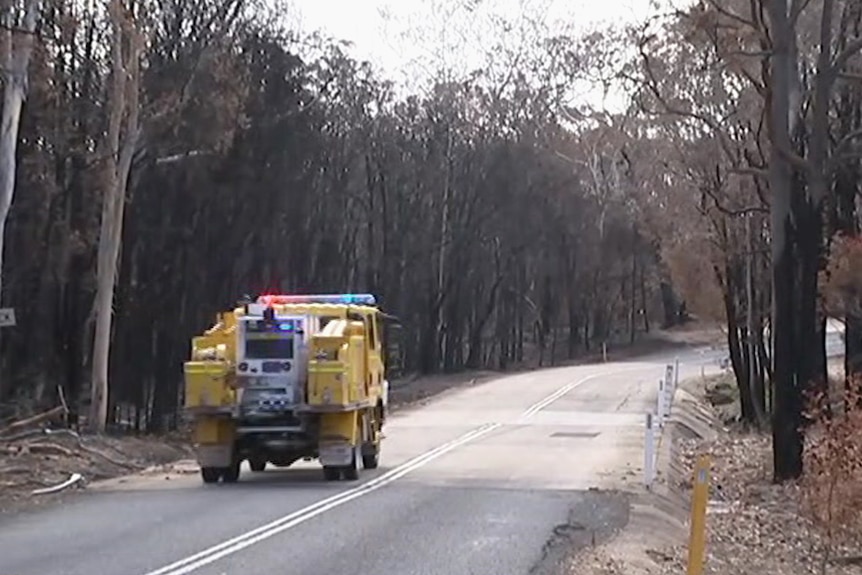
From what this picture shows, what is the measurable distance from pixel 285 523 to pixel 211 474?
274 inches

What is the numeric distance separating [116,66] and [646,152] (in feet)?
58.6

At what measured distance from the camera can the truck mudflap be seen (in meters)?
25.8

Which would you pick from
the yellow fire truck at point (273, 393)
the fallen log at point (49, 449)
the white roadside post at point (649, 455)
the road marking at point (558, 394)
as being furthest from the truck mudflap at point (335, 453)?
→ the road marking at point (558, 394)

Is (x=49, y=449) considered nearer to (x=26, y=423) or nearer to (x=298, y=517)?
(x=26, y=423)

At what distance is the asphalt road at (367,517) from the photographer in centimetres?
1617

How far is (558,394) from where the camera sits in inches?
2260

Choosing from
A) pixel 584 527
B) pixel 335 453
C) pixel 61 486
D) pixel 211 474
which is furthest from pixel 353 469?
pixel 584 527

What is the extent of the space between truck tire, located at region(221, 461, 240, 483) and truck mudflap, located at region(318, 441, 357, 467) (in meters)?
1.52

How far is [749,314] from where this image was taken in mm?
47250

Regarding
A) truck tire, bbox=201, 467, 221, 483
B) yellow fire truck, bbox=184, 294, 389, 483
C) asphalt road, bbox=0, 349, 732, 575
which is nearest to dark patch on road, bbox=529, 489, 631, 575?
asphalt road, bbox=0, 349, 732, 575

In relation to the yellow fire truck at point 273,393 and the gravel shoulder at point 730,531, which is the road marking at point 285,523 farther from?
the gravel shoulder at point 730,531

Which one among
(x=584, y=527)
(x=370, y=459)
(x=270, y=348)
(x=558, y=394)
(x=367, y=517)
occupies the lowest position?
(x=584, y=527)

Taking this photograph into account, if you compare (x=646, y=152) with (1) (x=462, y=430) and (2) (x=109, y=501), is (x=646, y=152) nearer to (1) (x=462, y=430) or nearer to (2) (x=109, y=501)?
(1) (x=462, y=430)

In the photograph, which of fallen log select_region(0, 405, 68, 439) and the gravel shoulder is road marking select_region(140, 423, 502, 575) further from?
fallen log select_region(0, 405, 68, 439)
